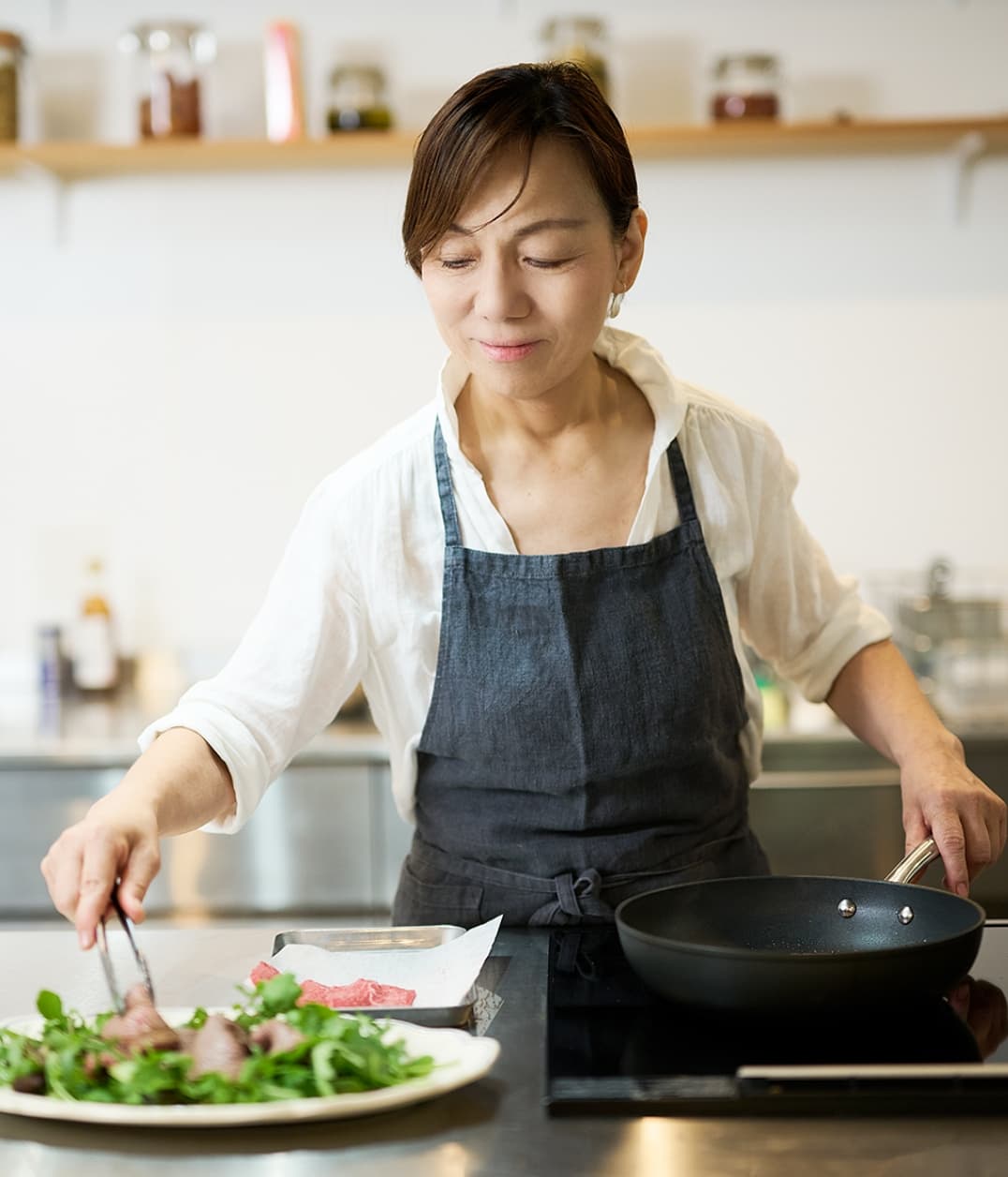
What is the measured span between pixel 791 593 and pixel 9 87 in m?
2.22

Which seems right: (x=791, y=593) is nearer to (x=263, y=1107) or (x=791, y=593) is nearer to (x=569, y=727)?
(x=569, y=727)

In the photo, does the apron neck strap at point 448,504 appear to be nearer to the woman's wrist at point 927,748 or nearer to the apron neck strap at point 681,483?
the apron neck strap at point 681,483

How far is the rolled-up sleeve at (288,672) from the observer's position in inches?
55.2

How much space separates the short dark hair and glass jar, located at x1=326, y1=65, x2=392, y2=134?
67.0 inches

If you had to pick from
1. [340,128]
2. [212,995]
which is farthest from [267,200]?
[212,995]

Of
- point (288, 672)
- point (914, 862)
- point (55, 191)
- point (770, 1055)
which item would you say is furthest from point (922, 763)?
point (55, 191)

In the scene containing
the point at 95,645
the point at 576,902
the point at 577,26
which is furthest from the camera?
the point at 95,645

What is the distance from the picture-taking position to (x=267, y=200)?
10.6ft

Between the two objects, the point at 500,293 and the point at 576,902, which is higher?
the point at 500,293

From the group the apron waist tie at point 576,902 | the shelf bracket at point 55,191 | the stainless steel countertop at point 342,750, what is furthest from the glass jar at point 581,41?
the apron waist tie at point 576,902

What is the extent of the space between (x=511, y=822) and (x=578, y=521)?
0.32 m

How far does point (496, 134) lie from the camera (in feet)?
4.49

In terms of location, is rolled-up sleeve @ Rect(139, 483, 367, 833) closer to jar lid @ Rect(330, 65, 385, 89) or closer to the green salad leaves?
the green salad leaves

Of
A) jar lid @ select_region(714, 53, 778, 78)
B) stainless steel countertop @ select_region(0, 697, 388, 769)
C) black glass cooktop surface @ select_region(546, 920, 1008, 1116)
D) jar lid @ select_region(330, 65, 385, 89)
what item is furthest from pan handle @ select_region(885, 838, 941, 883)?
jar lid @ select_region(330, 65, 385, 89)
